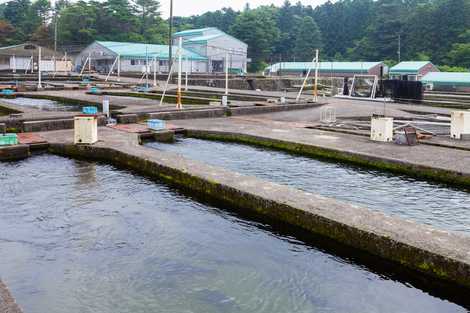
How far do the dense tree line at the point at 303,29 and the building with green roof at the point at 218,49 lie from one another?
23.7 feet

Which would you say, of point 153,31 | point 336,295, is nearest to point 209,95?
point 336,295

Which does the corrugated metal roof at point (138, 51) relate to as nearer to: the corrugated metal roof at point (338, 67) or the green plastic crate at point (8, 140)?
the corrugated metal roof at point (338, 67)

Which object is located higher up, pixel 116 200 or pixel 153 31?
pixel 153 31

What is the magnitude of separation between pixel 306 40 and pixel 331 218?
7360 centimetres

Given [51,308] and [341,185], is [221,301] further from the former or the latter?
[341,185]

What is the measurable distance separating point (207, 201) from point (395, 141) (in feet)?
18.9

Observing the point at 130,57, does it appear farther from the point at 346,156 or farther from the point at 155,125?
the point at 346,156

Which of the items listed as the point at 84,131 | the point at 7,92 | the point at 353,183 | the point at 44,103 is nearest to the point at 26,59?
the point at 7,92

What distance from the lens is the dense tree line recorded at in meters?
60.7

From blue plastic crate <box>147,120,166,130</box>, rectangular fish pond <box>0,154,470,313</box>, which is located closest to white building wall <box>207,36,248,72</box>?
blue plastic crate <box>147,120,166,130</box>

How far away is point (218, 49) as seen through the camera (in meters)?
54.7

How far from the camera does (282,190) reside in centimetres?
684

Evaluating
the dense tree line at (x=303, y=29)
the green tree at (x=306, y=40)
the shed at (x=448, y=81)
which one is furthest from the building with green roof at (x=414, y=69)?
the green tree at (x=306, y=40)

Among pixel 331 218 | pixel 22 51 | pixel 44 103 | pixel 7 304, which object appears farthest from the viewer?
pixel 22 51
